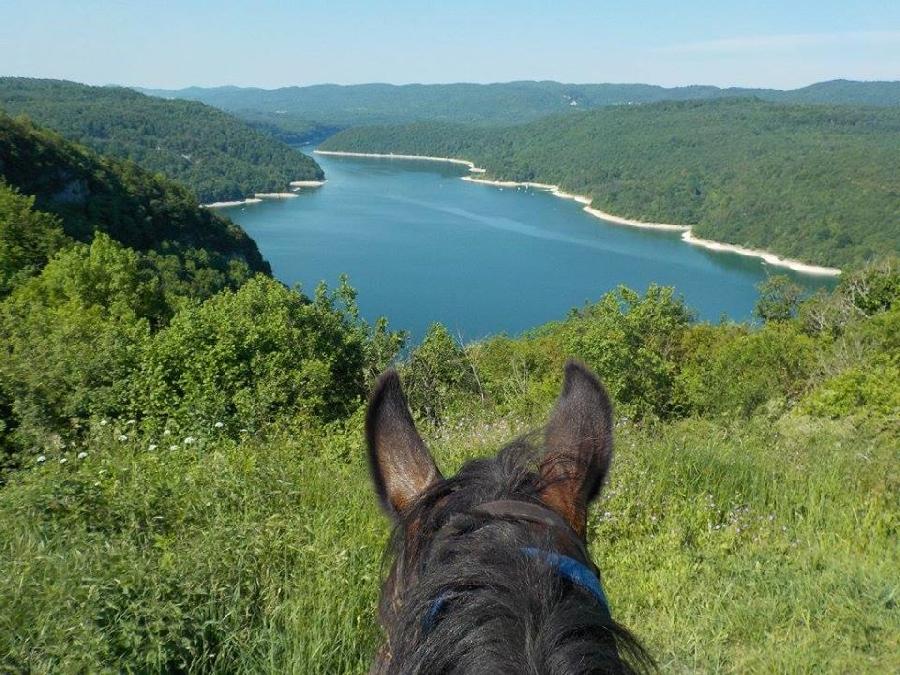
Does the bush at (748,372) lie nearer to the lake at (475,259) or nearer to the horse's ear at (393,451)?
the horse's ear at (393,451)

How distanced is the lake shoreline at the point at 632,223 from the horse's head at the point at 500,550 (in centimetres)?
4822

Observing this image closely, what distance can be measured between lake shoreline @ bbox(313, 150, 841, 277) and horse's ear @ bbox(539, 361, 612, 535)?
48159 mm

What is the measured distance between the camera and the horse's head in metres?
0.69

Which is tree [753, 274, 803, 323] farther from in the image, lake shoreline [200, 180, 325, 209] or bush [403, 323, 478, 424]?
lake shoreline [200, 180, 325, 209]

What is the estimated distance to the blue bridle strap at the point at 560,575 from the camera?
0.74 m

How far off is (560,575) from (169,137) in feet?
344

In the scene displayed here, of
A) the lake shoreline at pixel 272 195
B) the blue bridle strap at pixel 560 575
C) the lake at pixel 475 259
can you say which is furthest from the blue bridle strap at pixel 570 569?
the lake shoreline at pixel 272 195

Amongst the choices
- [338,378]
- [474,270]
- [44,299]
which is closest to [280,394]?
[338,378]

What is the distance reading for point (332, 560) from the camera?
80.9 inches

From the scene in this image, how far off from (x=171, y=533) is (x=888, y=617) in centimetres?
210

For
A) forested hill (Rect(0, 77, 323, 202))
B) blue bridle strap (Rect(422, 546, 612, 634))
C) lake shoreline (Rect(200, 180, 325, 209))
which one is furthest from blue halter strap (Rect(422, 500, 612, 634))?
forested hill (Rect(0, 77, 323, 202))

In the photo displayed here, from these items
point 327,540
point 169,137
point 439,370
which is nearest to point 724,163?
point 169,137

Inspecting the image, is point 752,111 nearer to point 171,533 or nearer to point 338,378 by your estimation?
point 338,378

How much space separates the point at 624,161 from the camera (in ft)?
371
